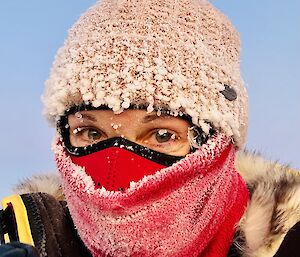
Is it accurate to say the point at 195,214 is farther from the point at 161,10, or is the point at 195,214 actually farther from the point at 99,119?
the point at 161,10

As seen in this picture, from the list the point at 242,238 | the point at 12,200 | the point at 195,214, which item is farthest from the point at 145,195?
the point at 12,200

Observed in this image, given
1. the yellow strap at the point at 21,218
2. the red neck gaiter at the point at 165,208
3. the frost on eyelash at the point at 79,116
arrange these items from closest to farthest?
1. the red neck gaiter at the point at 165,208
2. the frost on eyelash at the point at 79,116
3. the yellow strap at the point at 21,218

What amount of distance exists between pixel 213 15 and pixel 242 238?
3.17 feet

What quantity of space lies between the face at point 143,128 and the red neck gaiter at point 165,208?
0.08 m

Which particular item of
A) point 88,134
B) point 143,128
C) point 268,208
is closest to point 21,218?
point 88,134

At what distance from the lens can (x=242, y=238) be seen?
10.1 feet

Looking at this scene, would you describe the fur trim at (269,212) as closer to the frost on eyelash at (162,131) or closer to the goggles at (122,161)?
the goggles at (122,161)

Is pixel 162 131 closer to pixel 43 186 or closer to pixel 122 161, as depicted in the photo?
pixel 122 161

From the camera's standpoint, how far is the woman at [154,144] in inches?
112

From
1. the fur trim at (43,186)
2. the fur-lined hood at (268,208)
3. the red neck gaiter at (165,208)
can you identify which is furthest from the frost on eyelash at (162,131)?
the fur trim at (43,186)

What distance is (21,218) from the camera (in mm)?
3152

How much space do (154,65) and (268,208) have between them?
78cm

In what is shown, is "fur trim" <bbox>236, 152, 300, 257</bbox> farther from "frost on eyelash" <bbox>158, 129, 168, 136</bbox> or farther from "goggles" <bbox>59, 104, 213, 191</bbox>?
"frost on eyelash" <bbox>158, 129, 168, 136</bbox>

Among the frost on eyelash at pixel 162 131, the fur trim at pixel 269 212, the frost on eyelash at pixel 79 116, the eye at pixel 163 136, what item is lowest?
the fur trim at pixel 269 212
